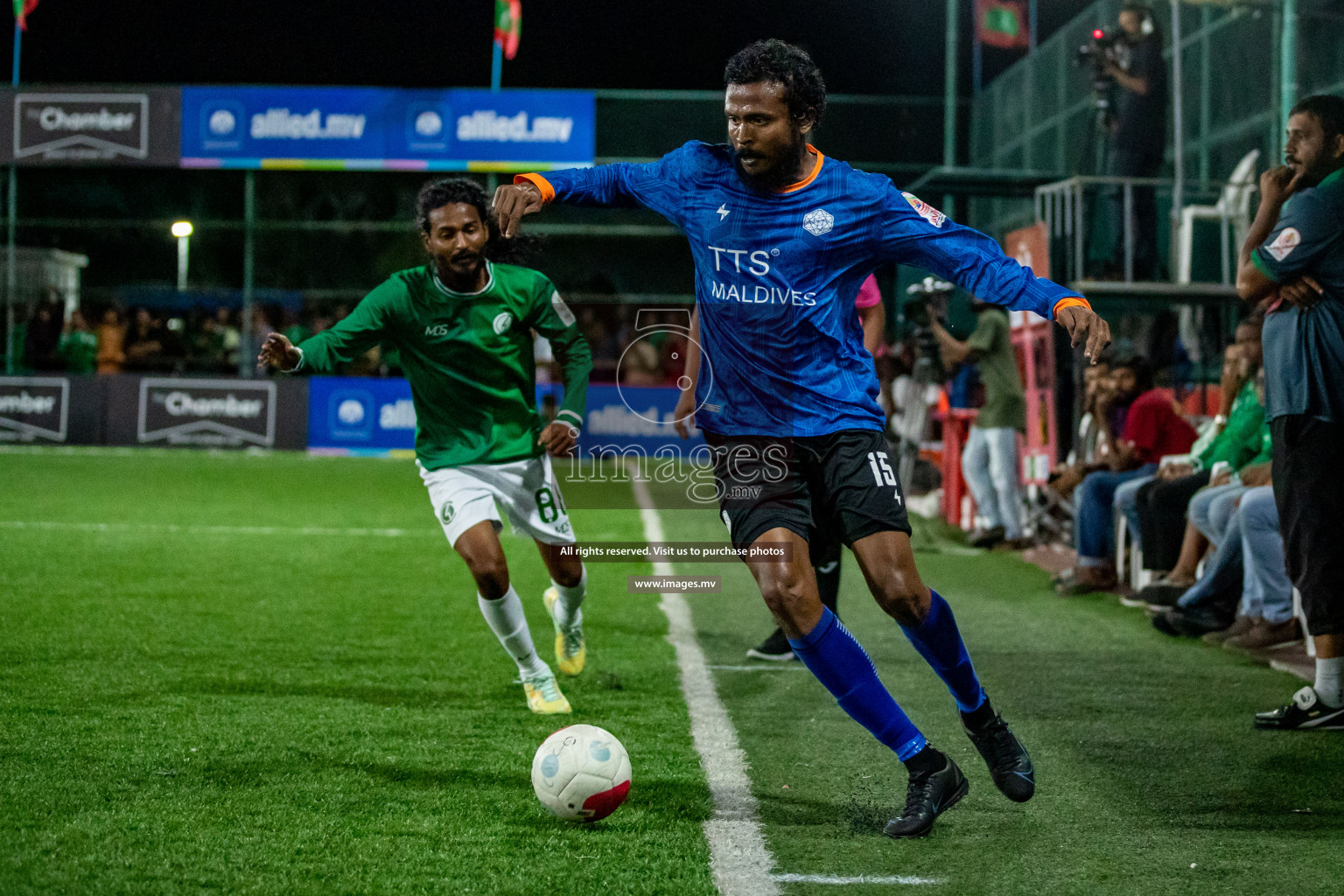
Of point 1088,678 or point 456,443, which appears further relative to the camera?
point 1088,678

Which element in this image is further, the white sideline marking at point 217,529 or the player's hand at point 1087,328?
the white sideline marking at point 217,529

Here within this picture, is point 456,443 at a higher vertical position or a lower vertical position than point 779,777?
higher

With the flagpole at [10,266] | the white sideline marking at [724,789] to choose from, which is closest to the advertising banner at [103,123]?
the flagpole at [10,266]

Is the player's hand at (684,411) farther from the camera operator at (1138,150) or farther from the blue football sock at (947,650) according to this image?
the camera operator at (1138,150)

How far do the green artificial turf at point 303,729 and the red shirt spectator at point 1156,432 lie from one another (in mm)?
3210

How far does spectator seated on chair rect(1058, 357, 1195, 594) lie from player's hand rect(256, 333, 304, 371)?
5.41m

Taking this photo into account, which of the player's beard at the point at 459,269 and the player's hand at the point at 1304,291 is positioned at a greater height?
the player's beard at the point at 459,269

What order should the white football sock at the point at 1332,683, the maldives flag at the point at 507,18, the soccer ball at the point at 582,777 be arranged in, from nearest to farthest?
1. the soccer ball at the point at 582,777
2. the white football sock at the point at 1332,683
3. the maldives flag at the point at 507,18

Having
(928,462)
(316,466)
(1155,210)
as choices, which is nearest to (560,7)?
(316,466)

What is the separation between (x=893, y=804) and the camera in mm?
3949

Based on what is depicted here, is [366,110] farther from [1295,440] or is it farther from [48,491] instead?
[1295,440]

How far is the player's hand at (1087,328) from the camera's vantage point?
11.6ft

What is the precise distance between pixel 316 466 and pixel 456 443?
44.3ft

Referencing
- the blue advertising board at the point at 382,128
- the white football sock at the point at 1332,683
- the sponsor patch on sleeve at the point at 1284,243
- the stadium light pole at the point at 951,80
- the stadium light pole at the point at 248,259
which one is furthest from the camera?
the stadium light pole at the point at 248,259
